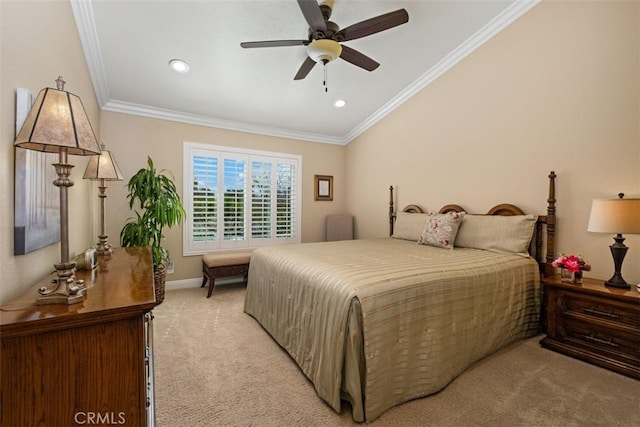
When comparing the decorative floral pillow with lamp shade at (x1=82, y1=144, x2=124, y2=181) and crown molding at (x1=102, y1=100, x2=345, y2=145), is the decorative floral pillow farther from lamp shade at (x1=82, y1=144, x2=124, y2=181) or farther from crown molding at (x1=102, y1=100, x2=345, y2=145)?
lamp shade at (x1=82, y1=144, x2=124, y2=181)

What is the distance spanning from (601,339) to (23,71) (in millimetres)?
3856

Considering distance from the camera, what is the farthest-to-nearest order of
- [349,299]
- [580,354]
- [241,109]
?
[241,109] < [580,354] < [349,299]

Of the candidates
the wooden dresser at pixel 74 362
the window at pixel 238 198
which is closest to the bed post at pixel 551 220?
the wooden dresser at pixel 74 362

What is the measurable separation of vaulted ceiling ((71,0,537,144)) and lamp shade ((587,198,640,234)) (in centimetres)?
212

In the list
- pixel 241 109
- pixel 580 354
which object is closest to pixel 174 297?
pixel 241 109

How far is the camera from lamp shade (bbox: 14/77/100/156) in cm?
91

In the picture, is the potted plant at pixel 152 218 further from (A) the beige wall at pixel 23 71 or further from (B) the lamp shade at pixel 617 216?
(B) the lamp shade at pixel 617 216

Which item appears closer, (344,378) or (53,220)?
(53,220)

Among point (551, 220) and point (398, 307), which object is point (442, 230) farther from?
point (398, 307)

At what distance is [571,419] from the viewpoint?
1.53m

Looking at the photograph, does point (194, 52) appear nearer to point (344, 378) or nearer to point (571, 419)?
point (344, 378)

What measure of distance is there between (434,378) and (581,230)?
198 cm

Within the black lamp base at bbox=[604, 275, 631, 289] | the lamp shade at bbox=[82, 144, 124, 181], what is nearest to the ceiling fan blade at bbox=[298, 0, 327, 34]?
the lamp shade at bbox=[82, 144, 124, 181]

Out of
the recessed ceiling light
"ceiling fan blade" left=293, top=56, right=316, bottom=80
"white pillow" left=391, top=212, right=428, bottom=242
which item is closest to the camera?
"ceiling fan blade" left=293, top=56, right=316, bottom=80
